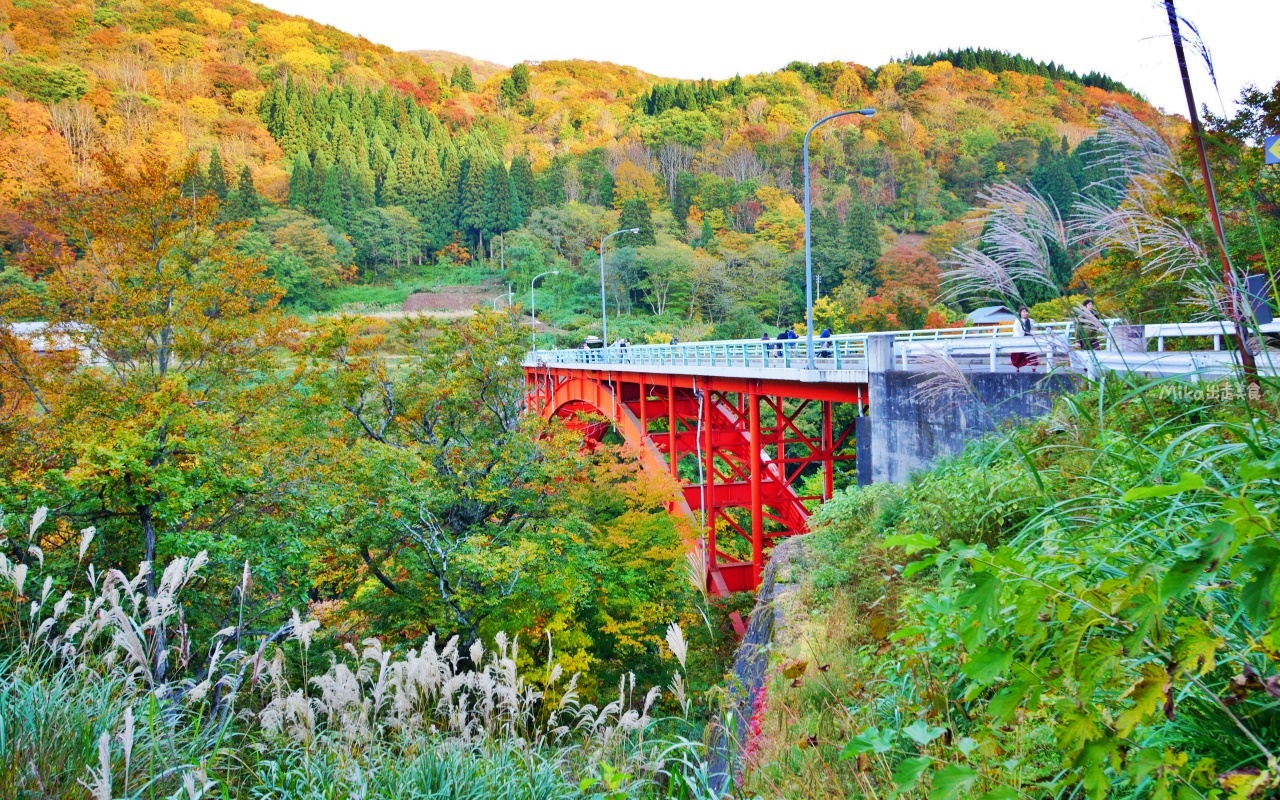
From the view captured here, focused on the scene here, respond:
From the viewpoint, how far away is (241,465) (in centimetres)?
1059

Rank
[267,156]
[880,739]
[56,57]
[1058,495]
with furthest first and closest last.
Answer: [56,57], [267,156], [1058,495], [880,739]

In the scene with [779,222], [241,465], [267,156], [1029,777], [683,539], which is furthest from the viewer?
[267,156]

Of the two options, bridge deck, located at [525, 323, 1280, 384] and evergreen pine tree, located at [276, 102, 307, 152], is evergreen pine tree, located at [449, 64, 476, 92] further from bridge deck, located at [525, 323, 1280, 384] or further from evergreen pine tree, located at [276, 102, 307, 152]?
bridge deck, located at [525, 323, 1280, 384]

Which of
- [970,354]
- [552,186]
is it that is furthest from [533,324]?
A: [552,186]

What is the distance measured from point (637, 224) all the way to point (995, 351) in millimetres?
71638

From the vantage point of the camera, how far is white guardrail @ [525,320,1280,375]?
3559mm

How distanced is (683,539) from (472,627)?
5068 millimetres

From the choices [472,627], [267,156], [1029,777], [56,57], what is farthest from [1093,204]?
[56,57]

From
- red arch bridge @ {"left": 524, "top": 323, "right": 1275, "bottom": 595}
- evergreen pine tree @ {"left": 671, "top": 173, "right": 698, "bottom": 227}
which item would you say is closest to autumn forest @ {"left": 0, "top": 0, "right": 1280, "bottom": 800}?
red arch bridge @ {"left": 524, "top": 323, "right": 1275, "bottom": 595}

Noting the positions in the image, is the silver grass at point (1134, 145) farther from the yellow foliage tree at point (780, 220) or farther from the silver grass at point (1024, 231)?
the yellow foliage tree at point (780, 220)

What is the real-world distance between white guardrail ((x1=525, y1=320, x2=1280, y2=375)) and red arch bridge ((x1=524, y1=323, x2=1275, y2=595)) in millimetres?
29

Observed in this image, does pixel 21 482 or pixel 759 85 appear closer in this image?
pixel 21 482

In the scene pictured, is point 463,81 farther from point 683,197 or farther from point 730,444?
point 730,444

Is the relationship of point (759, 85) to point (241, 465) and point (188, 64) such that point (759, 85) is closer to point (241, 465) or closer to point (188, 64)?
point (188, 64)
